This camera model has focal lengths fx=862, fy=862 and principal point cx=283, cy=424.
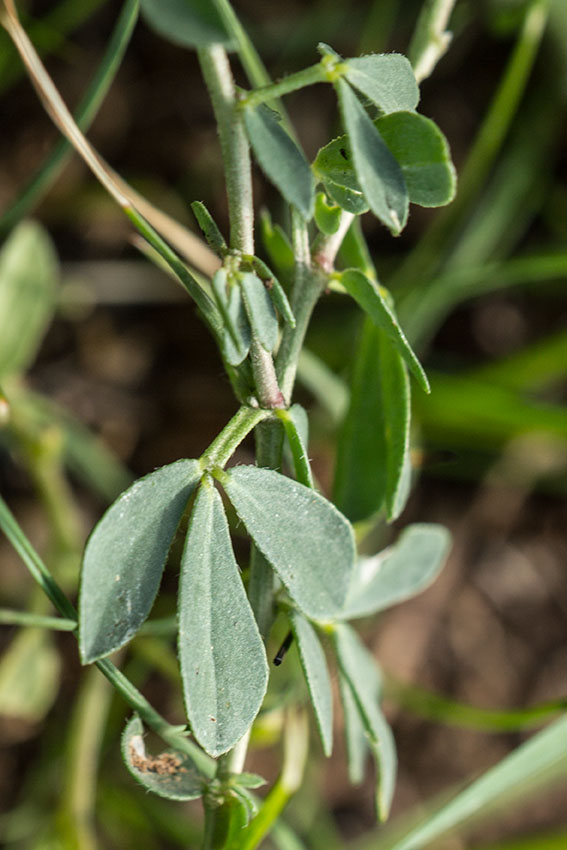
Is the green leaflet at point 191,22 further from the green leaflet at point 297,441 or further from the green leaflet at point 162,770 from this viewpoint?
the green leaflet at point 162,770

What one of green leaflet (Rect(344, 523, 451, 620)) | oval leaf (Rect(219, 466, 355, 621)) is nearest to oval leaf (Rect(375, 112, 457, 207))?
oval leaf (Rect(219, 466, 355, 621))

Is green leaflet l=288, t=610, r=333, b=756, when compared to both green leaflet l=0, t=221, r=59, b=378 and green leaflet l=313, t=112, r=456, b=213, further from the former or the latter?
green leaflet l=0, t=221, r=59, b=378

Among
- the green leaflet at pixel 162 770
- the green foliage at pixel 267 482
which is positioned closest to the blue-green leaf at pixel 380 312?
the green foliage at pixel 267 482

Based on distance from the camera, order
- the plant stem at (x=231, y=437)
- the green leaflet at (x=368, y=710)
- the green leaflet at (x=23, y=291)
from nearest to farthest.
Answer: the plant stem at (x=231, y=437)
the green leaflet at (x=368, y=710)
the green leaflet at (x=23, y=291)

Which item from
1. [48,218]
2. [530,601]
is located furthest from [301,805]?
[48,218]

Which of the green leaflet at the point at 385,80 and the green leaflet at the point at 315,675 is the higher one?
the green leaflet at the point at 385,80

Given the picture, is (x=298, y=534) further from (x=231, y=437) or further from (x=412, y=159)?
(x=412, y=159)

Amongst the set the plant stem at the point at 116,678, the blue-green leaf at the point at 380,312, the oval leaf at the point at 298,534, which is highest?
the blue-green leaf at the point at 380,312
